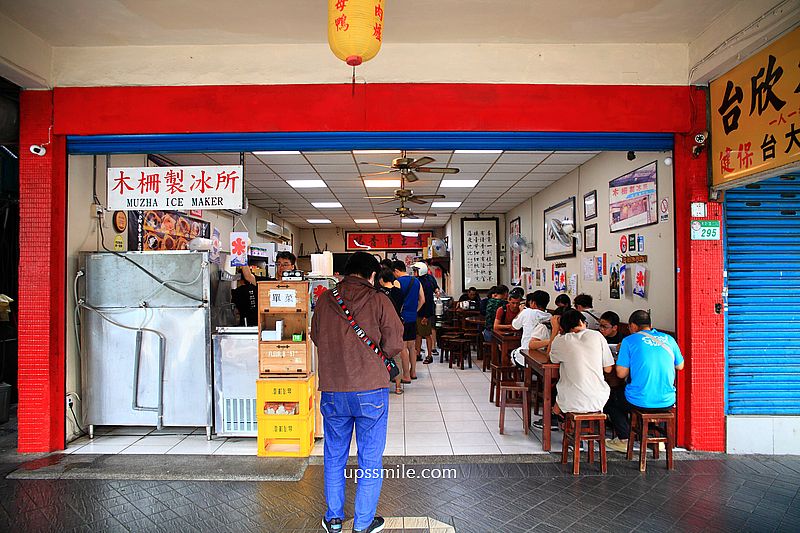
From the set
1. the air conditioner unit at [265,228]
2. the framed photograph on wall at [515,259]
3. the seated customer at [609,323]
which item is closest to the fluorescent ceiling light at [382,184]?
the air conditioner unit at [265,228]

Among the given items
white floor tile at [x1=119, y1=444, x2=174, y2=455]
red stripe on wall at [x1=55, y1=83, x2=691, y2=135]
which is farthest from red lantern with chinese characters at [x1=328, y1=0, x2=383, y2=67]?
white floor tile at [x1=119, y1=444, x2=174, y2=455]

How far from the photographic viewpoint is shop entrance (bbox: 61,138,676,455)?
4.63 meters

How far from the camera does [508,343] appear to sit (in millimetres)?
5719

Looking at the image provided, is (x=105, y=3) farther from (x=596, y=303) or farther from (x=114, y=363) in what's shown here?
(x=596, y=303)

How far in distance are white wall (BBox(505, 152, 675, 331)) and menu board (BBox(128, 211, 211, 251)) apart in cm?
592

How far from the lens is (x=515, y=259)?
11594 mm

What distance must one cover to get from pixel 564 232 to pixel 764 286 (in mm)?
3579

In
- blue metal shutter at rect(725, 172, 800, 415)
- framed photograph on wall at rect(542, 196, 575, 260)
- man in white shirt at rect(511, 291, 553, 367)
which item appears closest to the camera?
blue metal shutter at rect(725, 172, 800, 415)

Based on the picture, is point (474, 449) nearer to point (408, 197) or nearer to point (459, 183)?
point (408, 197)

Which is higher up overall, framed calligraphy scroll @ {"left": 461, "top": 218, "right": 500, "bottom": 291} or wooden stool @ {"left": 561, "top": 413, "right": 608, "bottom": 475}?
framed calligraphy scroll @ {"left": 461, "top": 218, "right": 500, "bottom": 291}

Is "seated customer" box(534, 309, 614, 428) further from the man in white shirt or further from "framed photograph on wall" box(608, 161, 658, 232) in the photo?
"framed photograph on wall" box(608, 161, 658, 232)

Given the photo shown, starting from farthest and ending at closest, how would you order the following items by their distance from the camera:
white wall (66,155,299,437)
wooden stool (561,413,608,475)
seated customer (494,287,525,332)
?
seated customer (494,287,525,332), white wall (66,155,299,437), wooden stool (561,413,608,475)

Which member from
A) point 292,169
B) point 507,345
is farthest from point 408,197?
point 507,345

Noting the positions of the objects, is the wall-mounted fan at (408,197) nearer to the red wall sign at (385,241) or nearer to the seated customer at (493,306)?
the seated customer at (493,306)
